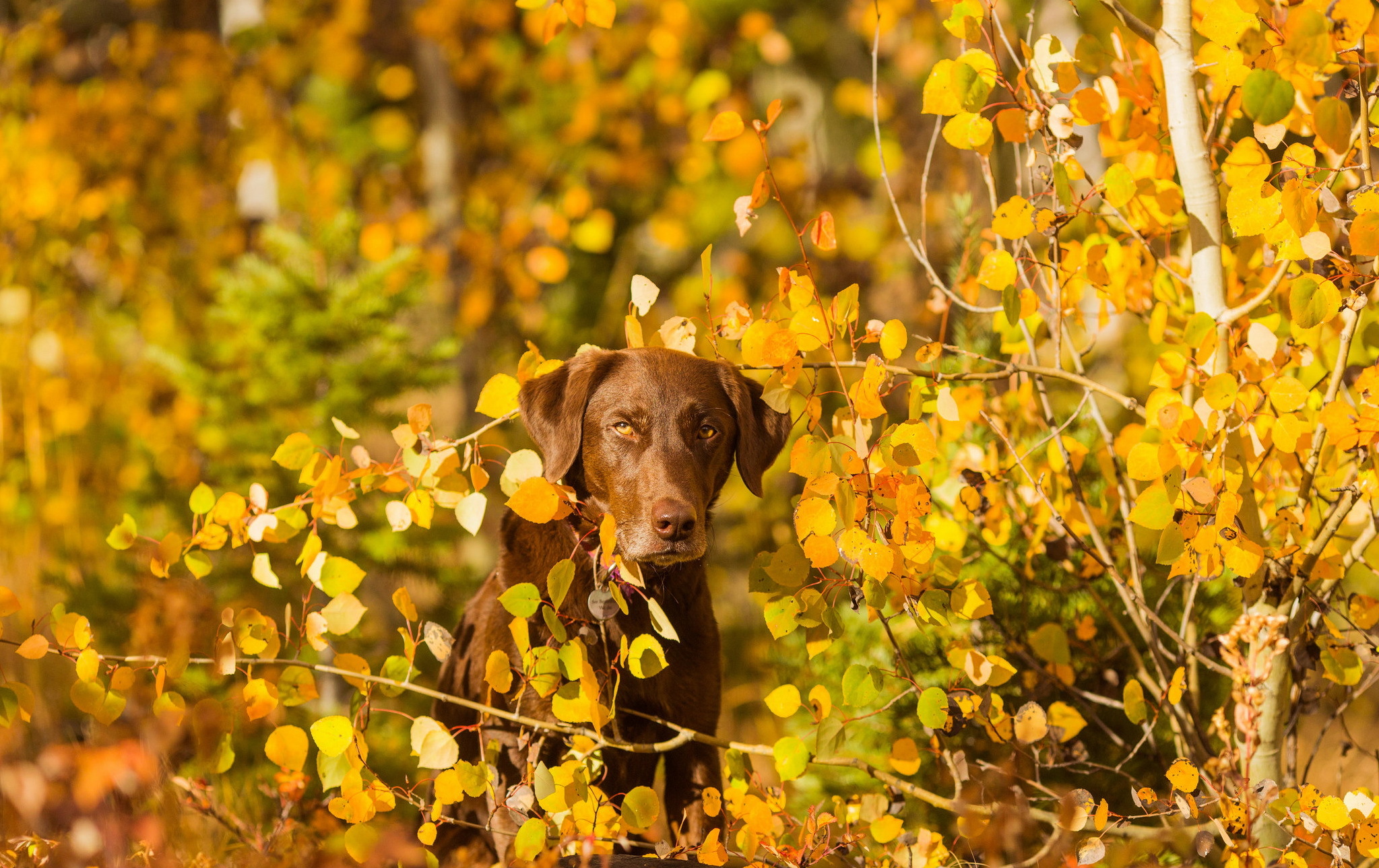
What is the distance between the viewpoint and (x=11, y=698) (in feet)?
7.35

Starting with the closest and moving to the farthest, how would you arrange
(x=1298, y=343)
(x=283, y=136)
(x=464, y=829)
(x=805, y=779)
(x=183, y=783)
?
(x=1298, y=343), (x=183, y=783), (x=464, y=829), (x=805, y=779), (x=283, y=136)

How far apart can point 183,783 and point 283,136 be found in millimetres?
7746

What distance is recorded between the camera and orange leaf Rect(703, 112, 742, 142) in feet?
7.30

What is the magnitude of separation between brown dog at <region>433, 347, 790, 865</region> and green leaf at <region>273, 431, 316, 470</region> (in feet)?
1.67

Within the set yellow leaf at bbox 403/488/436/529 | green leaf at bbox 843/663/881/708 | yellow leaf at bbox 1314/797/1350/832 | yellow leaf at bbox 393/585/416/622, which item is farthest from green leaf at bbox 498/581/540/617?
yellow leaf at bbox 1314/797/1350/832

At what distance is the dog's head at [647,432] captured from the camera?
8.54 ft

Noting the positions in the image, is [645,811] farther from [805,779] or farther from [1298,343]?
[1298,343]

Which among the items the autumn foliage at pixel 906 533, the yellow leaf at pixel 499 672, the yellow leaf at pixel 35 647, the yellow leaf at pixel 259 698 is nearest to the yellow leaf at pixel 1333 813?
the autumn foliage at pixel 906 533

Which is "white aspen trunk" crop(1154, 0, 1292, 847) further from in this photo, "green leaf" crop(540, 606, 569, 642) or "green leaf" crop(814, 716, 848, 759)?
"green leaf" crop(540, 606, 569, 642)

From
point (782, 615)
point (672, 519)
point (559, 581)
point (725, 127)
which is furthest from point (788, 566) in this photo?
point (725, 127)

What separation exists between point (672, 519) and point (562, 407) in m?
0.48

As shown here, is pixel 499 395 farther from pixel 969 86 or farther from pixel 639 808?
pixel 969 86

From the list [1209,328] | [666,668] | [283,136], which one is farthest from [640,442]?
[283,136]

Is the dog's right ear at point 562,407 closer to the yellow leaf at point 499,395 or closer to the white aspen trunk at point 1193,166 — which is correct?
the yellow leaf at point 499,395
